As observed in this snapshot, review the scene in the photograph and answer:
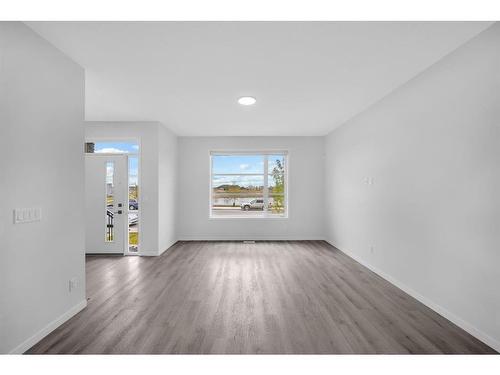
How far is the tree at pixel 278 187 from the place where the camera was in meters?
6.71

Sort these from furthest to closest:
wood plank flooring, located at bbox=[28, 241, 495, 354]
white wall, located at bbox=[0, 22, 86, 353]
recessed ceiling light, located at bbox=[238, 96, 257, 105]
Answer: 1. recessed ceiling light, located at bbox=[238, 96, 257, 105]
2. wood plank flooring, located at bbox=[28, 241, 495, 354]
3. white wall, located at bbox=[0, 22, 86, 353]

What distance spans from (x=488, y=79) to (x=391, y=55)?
0.81 meters

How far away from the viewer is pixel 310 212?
652cm

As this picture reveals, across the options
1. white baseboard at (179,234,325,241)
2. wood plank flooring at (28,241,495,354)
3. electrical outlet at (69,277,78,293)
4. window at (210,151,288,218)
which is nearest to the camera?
wood plank flooring at (28,241,495,354)

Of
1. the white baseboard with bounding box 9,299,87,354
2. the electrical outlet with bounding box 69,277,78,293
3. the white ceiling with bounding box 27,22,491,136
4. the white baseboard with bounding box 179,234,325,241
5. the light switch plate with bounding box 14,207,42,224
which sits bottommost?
the white baseboard with bounding box 179,234,325,241

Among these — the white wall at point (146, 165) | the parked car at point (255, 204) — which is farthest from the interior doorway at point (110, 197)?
the parked car at point (255, 204)

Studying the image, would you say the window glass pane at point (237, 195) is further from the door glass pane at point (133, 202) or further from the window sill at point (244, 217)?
the door glass pane at point (133, 202)

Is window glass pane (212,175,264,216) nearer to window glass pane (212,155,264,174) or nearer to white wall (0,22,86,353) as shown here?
window glass pane (212,155,264,174)

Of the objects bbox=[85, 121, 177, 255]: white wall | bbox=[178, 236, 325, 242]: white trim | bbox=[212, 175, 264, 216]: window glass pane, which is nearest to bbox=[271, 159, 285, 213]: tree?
bbox=[212, 175, 264, 216]: window glass pane

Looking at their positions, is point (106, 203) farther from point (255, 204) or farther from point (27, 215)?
point (255, 204)

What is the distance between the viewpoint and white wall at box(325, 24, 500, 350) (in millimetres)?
2143

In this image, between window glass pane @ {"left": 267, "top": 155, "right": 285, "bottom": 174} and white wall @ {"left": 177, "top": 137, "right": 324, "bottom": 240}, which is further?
window glass pane @ {"left": 267, "top": 155, "right": 285, "bottom": 174}

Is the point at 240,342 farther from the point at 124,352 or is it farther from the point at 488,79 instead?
the point at 488,79

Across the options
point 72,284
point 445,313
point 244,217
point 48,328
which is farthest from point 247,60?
point 244,217
